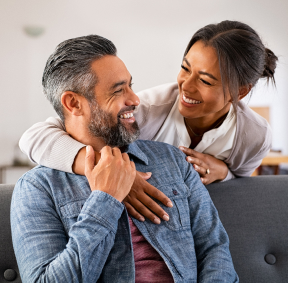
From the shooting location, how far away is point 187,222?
1.20m

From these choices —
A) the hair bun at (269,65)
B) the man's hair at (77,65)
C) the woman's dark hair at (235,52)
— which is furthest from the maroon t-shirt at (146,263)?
the hair bun at (269,65)

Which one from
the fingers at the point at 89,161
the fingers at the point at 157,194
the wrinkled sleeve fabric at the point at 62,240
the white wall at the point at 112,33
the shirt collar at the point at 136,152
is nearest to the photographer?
the wrinkled sleeve fabric at the point at 62,240

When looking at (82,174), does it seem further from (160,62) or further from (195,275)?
(160,62)

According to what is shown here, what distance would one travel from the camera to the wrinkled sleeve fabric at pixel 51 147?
1.17 m

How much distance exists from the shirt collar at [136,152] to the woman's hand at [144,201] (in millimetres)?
115

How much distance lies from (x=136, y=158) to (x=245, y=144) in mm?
531

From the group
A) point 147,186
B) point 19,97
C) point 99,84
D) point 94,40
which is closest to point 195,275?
point 147,186

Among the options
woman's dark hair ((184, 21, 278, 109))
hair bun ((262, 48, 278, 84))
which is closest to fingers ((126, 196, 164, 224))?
woman's dark hair ((184, 21, 278, 109))

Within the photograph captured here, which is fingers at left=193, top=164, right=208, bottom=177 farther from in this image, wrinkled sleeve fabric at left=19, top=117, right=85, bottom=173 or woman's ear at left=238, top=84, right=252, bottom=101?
wrinkled sleeve fabric at left=19, top=117, right=85, bottom=173

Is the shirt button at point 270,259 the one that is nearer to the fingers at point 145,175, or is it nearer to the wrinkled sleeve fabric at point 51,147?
the fingers at point 145,175

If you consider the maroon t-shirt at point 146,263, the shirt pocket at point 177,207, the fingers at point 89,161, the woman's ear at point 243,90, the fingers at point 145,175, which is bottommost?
the maroon t-shirt at point 146,263

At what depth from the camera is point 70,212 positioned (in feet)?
3.61

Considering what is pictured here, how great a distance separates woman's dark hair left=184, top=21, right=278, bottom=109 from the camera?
4.35 ft

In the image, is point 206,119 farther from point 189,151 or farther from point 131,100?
point 131,100
